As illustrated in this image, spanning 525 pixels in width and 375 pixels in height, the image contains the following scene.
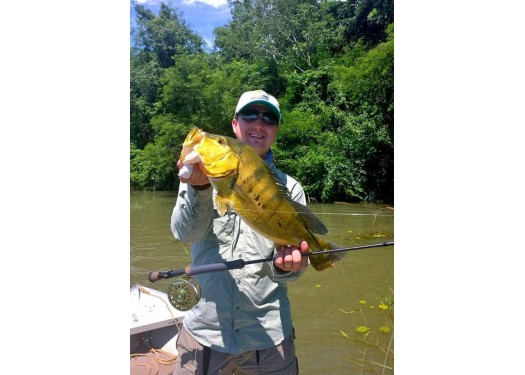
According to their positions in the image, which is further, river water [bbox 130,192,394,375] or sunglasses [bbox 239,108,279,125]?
river water [bbox 130,192,394,375]

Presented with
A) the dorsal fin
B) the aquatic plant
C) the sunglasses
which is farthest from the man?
the aquatic plant

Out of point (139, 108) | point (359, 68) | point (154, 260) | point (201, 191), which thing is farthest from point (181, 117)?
point (359, 68)

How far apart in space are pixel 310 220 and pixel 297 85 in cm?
67

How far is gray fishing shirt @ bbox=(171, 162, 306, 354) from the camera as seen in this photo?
1435 mm

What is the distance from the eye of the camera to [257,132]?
141 cm

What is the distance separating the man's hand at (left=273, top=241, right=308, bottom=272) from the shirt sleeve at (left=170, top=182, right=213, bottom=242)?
287 mm

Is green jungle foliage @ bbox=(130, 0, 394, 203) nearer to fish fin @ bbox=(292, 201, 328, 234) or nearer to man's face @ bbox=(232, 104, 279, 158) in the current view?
man's face @ bbox=(232, 104, 279, 158)

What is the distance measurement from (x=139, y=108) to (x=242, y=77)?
525 mm

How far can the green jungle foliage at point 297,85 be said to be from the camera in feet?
5.27

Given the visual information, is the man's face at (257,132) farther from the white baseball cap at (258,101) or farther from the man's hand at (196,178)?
the man's hand at (196,178)

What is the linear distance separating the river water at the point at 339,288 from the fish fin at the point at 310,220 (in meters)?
0.23

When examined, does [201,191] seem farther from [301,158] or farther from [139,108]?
[139,108]

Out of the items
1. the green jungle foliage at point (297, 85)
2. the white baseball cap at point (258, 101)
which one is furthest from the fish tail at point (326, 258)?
the white baseball cap at point (258, 101)

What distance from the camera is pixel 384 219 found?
1650 mm
